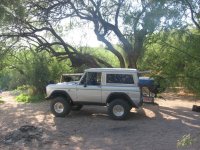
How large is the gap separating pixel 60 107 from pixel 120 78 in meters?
2.75

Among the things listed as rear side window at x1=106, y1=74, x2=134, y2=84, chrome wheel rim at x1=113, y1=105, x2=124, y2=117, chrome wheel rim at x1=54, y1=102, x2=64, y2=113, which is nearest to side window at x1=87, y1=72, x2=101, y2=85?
rear side window at x1=106, y1=74, x2=134, y2=84

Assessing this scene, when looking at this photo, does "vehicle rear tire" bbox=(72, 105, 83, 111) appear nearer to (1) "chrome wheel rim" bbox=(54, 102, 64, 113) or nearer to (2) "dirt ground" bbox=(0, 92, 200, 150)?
(2) "dirt ground" bbox=(0, 92, 200, 150)

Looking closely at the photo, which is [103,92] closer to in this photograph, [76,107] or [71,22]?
[76,107]

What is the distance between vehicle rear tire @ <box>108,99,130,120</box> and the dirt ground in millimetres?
257

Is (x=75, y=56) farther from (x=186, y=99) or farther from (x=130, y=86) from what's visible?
(x=130, y=86)

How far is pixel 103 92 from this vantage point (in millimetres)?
15133

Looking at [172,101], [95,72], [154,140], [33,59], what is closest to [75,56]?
[33,59]

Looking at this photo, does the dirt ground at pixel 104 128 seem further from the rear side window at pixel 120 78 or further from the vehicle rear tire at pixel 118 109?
the rear side window at pixel 120 78

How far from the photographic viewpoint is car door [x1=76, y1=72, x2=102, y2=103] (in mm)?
15234

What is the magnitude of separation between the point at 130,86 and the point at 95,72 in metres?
1.59

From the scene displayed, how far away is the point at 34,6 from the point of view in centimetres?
2005

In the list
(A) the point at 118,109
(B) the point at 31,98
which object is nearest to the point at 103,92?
(A) the point at 118,109

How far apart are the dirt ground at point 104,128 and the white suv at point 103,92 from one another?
18.8 inches

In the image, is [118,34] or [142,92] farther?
[118,34]
